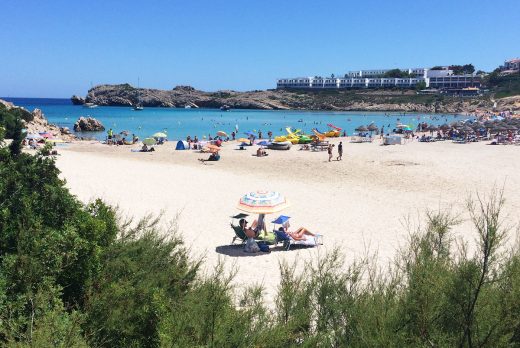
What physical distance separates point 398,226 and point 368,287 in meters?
7.52

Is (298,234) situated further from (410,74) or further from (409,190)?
(410,74)

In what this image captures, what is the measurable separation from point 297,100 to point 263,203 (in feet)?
367

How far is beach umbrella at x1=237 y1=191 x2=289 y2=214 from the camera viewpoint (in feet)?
33.7

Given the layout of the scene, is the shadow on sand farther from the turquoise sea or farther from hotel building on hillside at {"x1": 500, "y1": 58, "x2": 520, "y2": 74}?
hotel building on hillside at {"x1": 500, "y1": 58, "x2": 520, "y2": 74}

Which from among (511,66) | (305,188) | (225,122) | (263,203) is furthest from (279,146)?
(511,66)

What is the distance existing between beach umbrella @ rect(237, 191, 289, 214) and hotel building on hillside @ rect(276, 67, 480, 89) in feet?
417

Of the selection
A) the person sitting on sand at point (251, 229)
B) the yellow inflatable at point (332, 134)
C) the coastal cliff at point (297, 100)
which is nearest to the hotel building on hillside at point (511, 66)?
the coastal cliff at point (297, 100)

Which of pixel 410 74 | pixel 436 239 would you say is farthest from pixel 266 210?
pixel 410 74

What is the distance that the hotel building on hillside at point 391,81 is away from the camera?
12901 centimetres

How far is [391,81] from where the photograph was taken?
13738 centimetres

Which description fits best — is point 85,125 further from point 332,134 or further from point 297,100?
point 297,100

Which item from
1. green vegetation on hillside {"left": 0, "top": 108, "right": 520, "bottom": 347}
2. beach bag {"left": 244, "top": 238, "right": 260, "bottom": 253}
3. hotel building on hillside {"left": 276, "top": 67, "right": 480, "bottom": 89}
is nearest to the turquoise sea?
beach bag {"left": 244, "top": 238, "right": 260, "bottom": 253}

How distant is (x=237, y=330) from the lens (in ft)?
13.7

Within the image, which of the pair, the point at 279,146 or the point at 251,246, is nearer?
the point at 251,246
